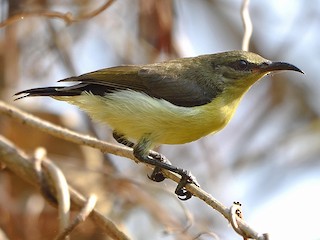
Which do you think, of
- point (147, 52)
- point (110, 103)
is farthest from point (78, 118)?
point (110, 103)

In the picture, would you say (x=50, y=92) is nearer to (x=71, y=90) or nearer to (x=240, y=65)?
(x=71, y=90)

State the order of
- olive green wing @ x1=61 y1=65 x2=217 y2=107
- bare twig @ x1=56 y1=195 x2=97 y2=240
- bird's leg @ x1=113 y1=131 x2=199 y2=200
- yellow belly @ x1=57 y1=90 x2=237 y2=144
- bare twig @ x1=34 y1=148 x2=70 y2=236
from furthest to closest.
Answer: olive green wing @ x1=61 y1=65 x2=217 y2=107 → yellow belly @ x1=57 y1=90 x2=237 y2=144 → bird's leg @ x1=113 y1=131 x2=199 y2=200 → bare twig @ x1=34 y1=148 x2=70 y2=236 → bare twig @ x1=56 y1=195 x2=97 y2=240

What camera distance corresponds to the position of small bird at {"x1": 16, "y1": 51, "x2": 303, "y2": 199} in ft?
9.78

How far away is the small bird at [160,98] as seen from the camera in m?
2.98

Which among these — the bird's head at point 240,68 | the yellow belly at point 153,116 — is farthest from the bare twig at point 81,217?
the bird's head at point 240,68

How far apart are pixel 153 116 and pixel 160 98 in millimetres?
128

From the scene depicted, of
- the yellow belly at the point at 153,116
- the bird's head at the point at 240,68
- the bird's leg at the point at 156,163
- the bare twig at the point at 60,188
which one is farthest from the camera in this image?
the bird's head at the point at 240,68

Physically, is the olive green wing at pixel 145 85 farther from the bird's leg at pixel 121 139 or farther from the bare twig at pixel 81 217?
the bare twig at pixel 81 217

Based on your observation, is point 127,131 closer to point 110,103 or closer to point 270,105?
point 110,103

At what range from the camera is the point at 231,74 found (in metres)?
3.35

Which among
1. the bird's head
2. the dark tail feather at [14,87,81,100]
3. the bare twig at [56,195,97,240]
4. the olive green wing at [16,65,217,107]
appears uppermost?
the bird's head

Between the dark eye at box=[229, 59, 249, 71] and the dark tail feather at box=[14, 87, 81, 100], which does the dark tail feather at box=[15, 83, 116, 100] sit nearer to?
the dark tail feather at box=[14, 87, 81, 100]

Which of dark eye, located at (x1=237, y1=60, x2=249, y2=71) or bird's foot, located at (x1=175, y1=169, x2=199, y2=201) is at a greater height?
dark eye, located at (x1=237, y1=60, x2=249, y2=71)

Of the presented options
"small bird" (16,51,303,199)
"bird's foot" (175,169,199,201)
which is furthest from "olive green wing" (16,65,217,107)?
"bird's foot" (175,169,199,201)
